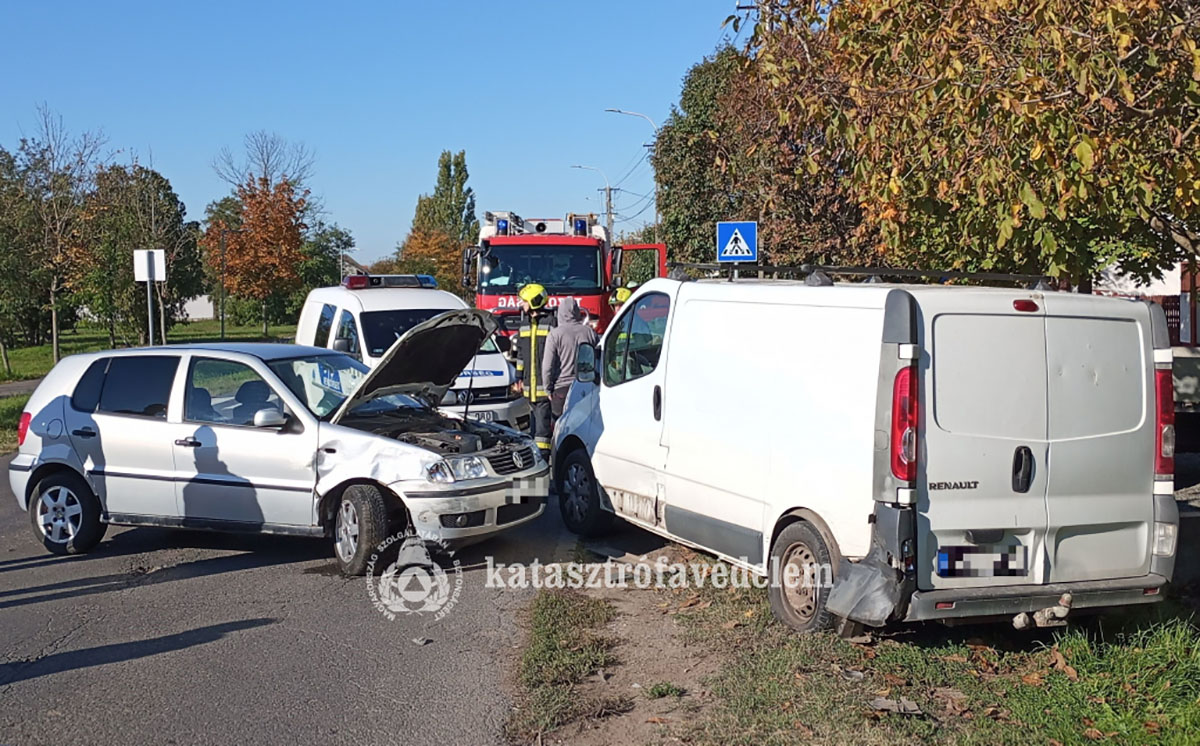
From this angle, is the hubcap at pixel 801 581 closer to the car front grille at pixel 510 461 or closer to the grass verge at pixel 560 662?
the grass verge at pixel 560 662

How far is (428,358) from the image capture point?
344 inches

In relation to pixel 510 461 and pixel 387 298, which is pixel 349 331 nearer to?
pixel 387 298

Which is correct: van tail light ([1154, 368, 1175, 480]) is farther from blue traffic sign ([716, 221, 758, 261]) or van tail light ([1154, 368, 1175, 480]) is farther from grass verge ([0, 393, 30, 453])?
grass verge ([0, 393, 30, 453])

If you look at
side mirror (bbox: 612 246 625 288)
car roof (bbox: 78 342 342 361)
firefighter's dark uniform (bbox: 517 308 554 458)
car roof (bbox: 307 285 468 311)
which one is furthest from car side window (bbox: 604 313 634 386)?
side mirror (bbox: 612 246 625 288)

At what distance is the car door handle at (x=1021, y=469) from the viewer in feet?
18.3

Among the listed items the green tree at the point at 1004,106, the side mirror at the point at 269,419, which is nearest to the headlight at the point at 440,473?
the side mirror at the point at 269,419

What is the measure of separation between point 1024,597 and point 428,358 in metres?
4.87

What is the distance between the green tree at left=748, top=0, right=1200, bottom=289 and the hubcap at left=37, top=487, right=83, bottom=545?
621 centimetres

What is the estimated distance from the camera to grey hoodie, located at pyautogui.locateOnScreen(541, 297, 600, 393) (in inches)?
412

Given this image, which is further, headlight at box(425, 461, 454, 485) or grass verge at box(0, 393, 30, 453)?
grass verge at box(0, 393, 30, 453)

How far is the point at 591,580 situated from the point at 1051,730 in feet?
11.9

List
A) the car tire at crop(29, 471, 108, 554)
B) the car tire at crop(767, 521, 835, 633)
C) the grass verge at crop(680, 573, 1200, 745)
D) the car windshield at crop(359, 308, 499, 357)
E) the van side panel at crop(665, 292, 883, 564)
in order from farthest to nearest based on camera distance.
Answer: the car windshield at crop(359, 308, 499, 357), the car tire at crop(29, 471, 108, 554), the car tire at crop(767, 521, 835, 633), the van side panel at crop(665, 292, 883, 564), the grass verge at crop(680, 573, 1200, 745)

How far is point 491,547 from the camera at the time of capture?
8938 millimetres

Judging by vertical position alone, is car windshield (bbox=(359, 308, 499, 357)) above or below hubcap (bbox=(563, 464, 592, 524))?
above
